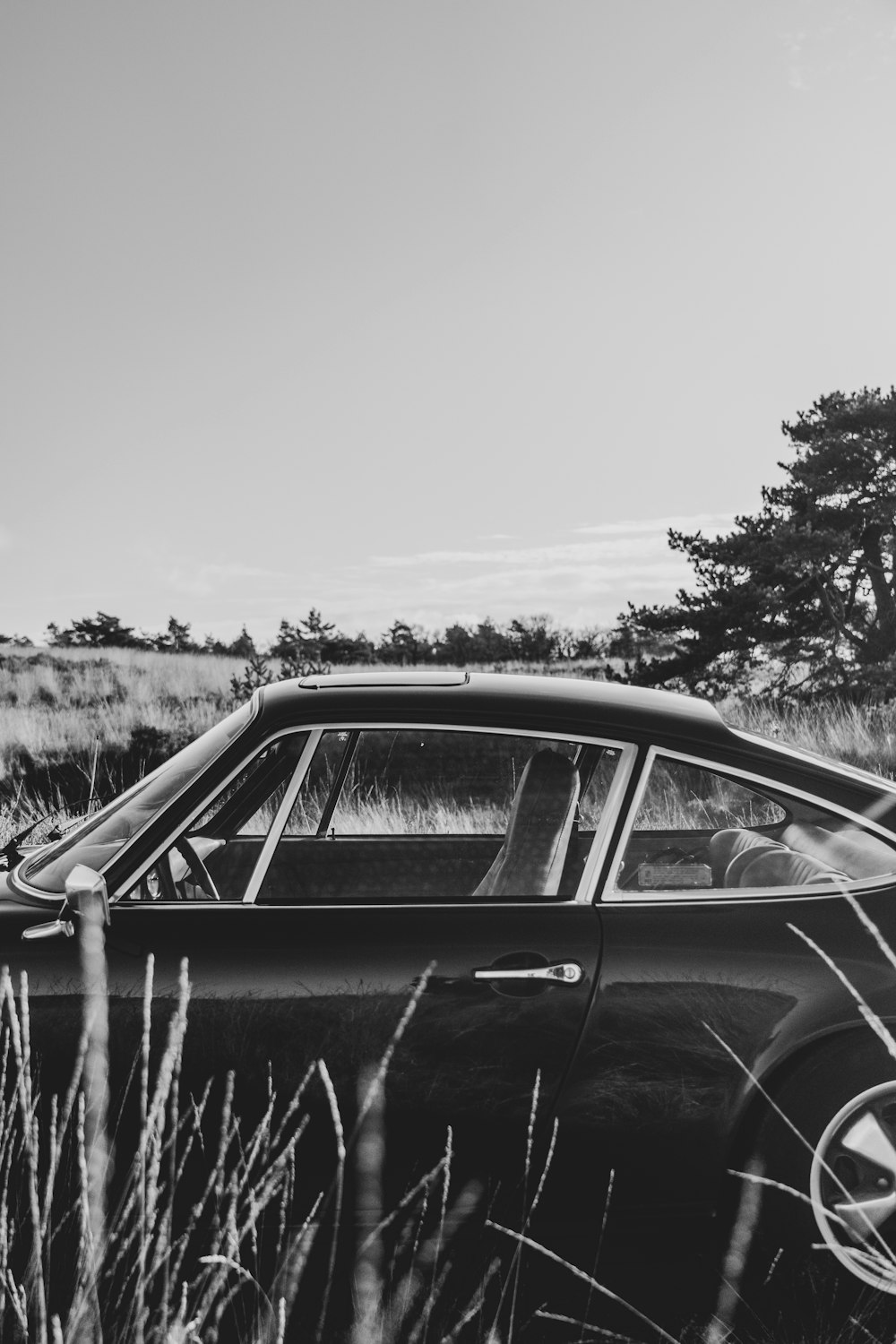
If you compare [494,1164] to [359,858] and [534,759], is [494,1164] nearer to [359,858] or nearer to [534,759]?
[534,759]

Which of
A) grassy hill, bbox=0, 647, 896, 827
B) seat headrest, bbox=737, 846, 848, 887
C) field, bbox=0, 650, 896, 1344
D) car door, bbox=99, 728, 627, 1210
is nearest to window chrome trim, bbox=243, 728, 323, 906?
car door, bbox=99, 728, 627, 1210

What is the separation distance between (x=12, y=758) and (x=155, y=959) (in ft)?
43.7

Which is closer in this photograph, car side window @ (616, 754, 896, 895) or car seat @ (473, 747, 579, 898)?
car side window @ (616, 754, 896, 895)

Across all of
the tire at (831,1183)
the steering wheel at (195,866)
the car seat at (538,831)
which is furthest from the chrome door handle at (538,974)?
the steering wheel at (195,866)

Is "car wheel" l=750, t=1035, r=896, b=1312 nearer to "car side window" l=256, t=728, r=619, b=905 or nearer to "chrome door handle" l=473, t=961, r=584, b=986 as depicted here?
"chrome door handle" l=473, t=961, r=584, b=986

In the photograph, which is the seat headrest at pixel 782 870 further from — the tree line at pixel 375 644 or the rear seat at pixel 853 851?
the tree line at pixel 375 644

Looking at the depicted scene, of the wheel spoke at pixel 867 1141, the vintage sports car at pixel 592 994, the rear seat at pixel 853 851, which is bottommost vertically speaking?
the wheel spoke at pixel 867 1141

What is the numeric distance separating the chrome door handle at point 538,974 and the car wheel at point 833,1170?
22.1 inches

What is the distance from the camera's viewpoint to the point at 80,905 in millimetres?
2236

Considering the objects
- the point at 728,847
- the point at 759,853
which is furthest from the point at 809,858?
the point at 728,847

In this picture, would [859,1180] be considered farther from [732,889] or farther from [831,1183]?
[732,889]

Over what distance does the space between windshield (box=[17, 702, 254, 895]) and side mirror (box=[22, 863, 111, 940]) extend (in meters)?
0.23

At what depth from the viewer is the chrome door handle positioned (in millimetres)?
2354

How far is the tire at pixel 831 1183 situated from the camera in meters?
2.38
